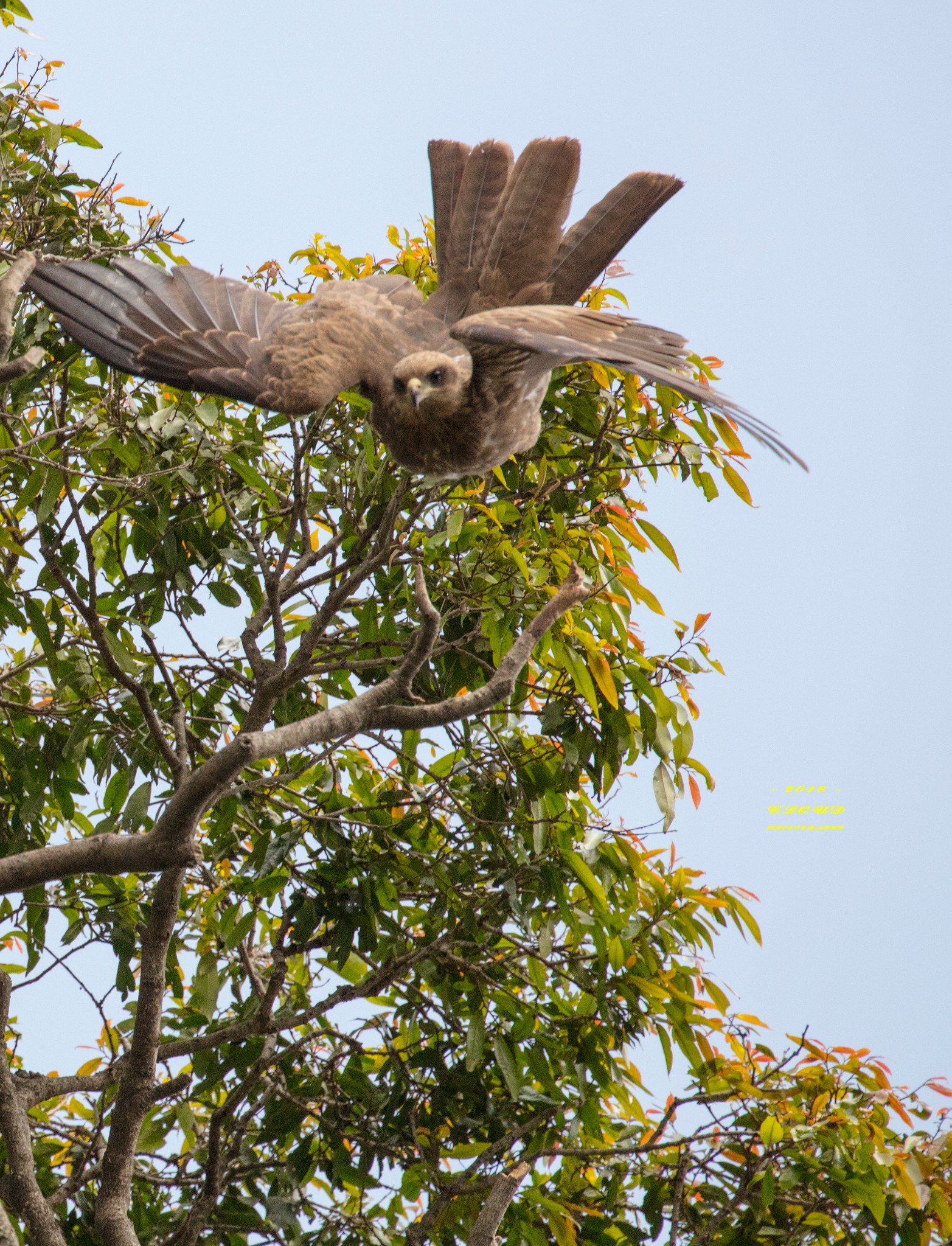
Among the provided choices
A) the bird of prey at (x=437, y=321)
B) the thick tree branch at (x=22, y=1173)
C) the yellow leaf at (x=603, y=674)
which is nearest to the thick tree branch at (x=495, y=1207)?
the thick tree branch at (x=22, y=1173)

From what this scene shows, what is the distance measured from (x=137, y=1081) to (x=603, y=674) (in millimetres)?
1281

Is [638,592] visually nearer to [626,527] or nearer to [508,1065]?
[626,527]

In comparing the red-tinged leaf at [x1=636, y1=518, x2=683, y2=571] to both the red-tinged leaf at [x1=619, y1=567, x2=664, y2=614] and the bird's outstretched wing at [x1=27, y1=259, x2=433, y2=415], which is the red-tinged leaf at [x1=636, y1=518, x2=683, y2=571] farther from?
the bird's outstretched wing at [x1=27, y1=259, x2=433, y2=415]

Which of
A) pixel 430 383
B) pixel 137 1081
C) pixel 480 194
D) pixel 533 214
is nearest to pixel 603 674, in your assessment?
pixel 430 383

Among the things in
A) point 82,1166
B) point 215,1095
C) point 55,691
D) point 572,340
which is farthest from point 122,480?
point 215,1095

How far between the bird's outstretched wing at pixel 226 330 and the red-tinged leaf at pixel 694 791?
120 cm

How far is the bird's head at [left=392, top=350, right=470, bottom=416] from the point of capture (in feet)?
8.19

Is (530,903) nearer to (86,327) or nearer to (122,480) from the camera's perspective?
(122,480)

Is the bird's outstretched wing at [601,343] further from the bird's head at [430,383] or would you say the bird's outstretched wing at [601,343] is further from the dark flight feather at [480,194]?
the dark flight feather at [480,194]

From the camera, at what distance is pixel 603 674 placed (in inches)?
95.4

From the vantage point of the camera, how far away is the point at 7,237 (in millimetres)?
2775

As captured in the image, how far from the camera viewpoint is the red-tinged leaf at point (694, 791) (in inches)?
109

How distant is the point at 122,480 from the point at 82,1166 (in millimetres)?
1618


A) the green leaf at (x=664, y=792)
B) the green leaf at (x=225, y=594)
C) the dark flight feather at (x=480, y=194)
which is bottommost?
the green leaf at (x=664, y=792)
